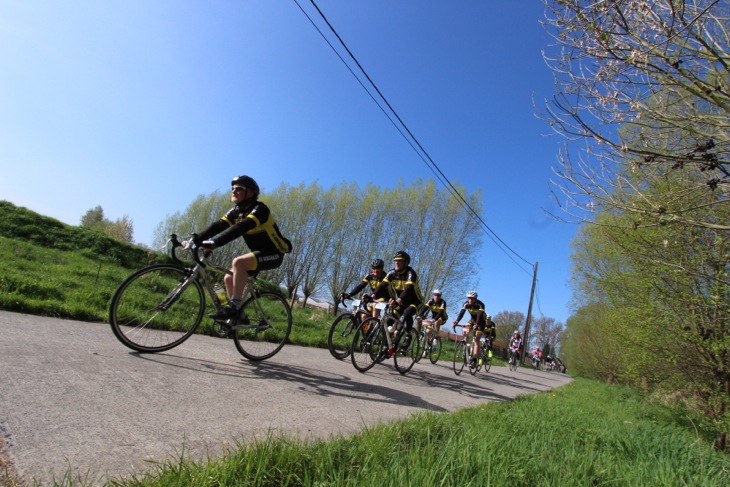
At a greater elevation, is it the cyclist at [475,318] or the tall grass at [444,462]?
the cyclist at [475,318]

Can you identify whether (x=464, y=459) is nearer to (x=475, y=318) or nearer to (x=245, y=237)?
(x=245, y=237)

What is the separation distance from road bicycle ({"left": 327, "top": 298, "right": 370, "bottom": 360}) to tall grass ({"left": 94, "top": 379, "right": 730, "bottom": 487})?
126 inches

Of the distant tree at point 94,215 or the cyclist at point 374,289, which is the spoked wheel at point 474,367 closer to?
the cyclist at point 374,289

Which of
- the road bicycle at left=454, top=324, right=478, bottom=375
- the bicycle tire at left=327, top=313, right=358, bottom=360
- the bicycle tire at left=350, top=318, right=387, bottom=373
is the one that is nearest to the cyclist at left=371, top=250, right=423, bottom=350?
the bicycle tire at left=350, top=318, right=387, bottom=373

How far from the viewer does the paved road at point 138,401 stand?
1.63 meters

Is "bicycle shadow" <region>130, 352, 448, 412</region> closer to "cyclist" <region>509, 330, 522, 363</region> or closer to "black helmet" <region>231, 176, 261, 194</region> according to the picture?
"black helmet" <region>231, 176, 261, 194</region>

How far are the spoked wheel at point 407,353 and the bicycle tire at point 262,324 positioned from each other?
2.16m

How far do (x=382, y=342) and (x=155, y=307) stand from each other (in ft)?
11.3

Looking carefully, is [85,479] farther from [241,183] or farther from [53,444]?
[241,183]

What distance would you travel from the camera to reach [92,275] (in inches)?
319

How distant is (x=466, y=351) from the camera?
10055 mm

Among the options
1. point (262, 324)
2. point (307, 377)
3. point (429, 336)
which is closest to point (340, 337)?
point (262, 324)

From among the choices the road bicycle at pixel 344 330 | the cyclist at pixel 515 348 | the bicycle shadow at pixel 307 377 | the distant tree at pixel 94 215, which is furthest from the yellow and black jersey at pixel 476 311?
the distant tree at pixel 94 215

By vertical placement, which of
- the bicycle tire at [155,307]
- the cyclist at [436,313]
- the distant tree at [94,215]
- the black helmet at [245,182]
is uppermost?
the distant tree at [94,215]
